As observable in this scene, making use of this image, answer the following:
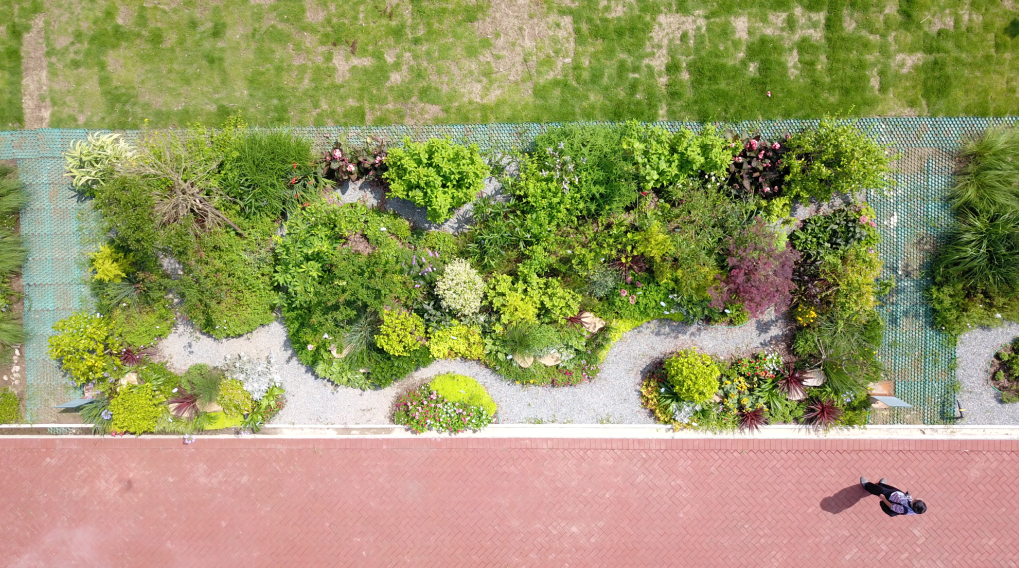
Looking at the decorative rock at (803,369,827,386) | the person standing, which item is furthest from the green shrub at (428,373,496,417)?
the person standing

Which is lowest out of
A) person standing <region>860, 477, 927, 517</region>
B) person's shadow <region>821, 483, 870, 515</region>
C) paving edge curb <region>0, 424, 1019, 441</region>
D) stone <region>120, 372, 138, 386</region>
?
person's shadow <region>821, 483, 870, 515</region>

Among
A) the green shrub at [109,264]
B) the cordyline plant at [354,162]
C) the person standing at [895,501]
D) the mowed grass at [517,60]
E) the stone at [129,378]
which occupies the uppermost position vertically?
the mowed grass at [517,60]

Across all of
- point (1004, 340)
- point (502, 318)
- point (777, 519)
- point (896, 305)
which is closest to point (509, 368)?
point (502, 318)

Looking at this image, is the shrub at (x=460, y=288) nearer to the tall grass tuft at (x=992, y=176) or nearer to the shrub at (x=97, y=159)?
the shrub at (x=97, y=159)

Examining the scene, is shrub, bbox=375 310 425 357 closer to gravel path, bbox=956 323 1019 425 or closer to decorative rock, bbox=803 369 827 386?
decorative rock, bbox=803 369 827 386

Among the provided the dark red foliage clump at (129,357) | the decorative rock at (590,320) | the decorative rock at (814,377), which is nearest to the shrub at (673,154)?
the decorative rock at (590,320)

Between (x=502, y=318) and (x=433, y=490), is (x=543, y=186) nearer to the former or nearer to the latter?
(x=502, y=318)

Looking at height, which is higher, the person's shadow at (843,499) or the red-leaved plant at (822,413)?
the red-leaved plant at (822,413)
